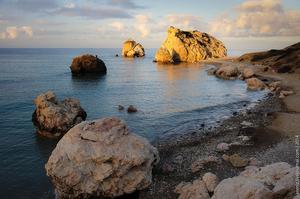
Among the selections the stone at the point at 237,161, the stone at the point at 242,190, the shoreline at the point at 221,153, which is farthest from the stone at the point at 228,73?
the stone at the point at 242,190

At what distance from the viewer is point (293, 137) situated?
28828mm

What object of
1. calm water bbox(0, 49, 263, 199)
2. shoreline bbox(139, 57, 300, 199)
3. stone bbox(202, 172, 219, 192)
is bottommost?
calm water bbox(0, 49, 263, 199)

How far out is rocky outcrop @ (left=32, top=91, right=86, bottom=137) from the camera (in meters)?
33.1

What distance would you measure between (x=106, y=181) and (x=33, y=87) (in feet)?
Result: 181

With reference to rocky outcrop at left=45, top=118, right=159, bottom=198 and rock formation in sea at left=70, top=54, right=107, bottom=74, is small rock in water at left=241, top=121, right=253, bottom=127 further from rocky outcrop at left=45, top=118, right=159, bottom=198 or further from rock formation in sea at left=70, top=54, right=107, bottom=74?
rock formation in sea at left=70, top=54, right=107, bottom=74

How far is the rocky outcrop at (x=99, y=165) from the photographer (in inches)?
736

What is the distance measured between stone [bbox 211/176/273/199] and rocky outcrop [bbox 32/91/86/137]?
22825 mm

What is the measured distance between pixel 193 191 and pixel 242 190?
613 centimetres

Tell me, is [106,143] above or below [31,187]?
above

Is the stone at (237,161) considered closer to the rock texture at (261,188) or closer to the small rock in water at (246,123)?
the rock texture at (261,188)

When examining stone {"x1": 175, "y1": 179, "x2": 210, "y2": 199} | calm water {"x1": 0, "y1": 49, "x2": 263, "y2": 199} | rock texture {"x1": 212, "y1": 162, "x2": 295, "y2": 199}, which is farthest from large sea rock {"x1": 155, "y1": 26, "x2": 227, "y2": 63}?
rock texture {"x1": 212, "y1": 162, "x2": 295, "y2": 199}

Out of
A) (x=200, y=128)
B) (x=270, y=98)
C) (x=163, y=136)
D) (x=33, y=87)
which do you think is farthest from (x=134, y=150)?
(x=33, y=87)

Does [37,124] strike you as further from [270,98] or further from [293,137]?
[270,98]

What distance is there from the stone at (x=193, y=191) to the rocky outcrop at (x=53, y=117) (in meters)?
17.1
